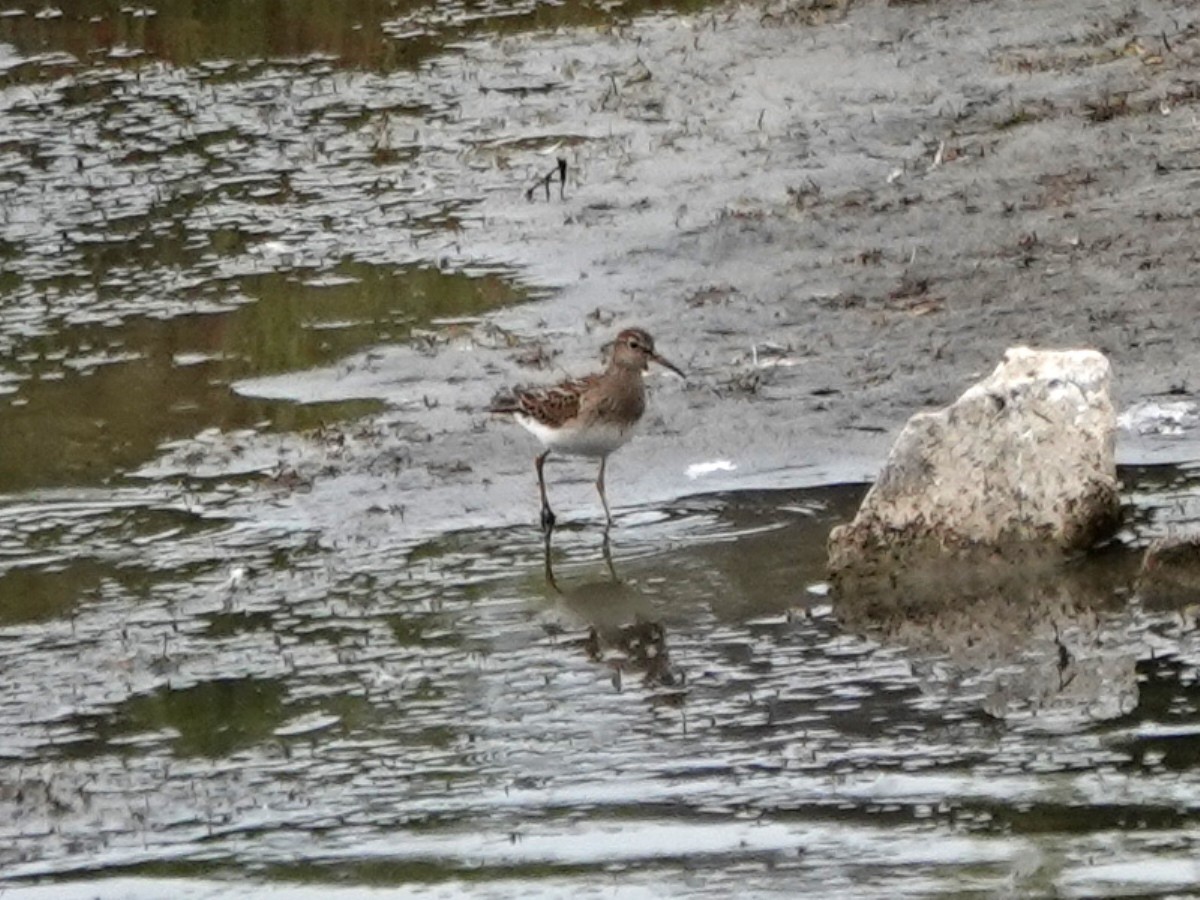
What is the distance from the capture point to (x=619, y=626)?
10.3 meters

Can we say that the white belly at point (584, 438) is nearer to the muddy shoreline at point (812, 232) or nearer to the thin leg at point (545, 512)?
the thin leg at point (545, 512)

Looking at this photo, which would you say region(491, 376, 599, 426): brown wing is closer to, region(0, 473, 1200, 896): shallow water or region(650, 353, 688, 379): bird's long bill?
region(650, 353, 688, 379): bird's long bill

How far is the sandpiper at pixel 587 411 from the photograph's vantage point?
1147cm

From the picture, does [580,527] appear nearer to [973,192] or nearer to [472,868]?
[472,868]

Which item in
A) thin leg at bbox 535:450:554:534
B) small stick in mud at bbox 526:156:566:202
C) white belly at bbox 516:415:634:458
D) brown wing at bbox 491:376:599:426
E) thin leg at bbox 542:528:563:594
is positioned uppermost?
small stick in mud at bbox 526:156:566:202

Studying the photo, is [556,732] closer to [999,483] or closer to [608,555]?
[608,555]

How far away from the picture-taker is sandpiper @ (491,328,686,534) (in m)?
11.5

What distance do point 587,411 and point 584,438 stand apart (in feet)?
0.37

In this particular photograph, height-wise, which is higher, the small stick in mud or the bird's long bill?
the small stick in mud

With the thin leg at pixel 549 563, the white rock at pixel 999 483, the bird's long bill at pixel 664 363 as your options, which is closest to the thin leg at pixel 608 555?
the thin leg at pixel 549 563

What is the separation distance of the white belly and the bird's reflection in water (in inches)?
24.1

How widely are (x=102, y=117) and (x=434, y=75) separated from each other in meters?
2.23

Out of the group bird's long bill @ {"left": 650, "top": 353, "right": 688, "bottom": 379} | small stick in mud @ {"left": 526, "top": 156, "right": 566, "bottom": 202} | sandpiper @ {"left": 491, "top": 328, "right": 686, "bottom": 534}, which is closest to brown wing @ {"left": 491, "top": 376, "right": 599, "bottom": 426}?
sandpiper @ {"left": 491, "top": 328, "right": 686, "bottom": 534}

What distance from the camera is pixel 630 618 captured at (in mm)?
10352
